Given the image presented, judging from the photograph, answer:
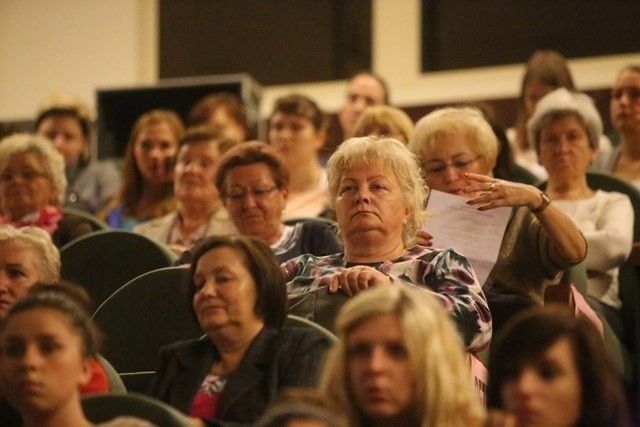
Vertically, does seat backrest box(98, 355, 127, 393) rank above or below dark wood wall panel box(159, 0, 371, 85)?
below

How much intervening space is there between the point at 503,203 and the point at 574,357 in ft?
3.26

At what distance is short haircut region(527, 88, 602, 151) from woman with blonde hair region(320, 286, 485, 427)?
183 cm

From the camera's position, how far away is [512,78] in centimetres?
654

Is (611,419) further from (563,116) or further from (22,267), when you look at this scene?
(563,116)

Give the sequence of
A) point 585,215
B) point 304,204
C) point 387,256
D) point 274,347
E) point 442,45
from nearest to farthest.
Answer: point 274,347
point 387,256
point 585,215
point 304,204
point 442,45

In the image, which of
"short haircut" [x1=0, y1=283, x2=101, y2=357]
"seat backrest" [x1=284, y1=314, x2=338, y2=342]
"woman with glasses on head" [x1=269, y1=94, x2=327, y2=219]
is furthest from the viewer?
"woman with glasses on head" [x1=269, y1=94, x2=327, y2=219]

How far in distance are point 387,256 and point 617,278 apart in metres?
1.04

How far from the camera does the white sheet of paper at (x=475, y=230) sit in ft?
10.5

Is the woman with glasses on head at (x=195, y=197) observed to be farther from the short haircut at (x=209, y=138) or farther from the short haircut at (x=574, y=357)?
the short haircut at (x=574, y=357)

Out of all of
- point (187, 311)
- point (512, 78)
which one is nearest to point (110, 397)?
point (187, 311)

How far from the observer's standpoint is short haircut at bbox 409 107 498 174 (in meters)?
3.42

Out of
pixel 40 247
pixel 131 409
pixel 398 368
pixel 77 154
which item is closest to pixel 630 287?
pixel 40 247

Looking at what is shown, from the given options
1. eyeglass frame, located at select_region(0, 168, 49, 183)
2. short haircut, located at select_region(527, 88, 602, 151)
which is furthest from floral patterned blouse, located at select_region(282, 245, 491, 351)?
eyeglass frame, located at select_region(0, 168, 49, 183)

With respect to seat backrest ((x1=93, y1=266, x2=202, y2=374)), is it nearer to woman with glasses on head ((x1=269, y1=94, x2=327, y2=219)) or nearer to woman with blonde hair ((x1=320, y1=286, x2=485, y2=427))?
woman with blonde hair ((x1=320, y1=286, x2=485, y2=427))
